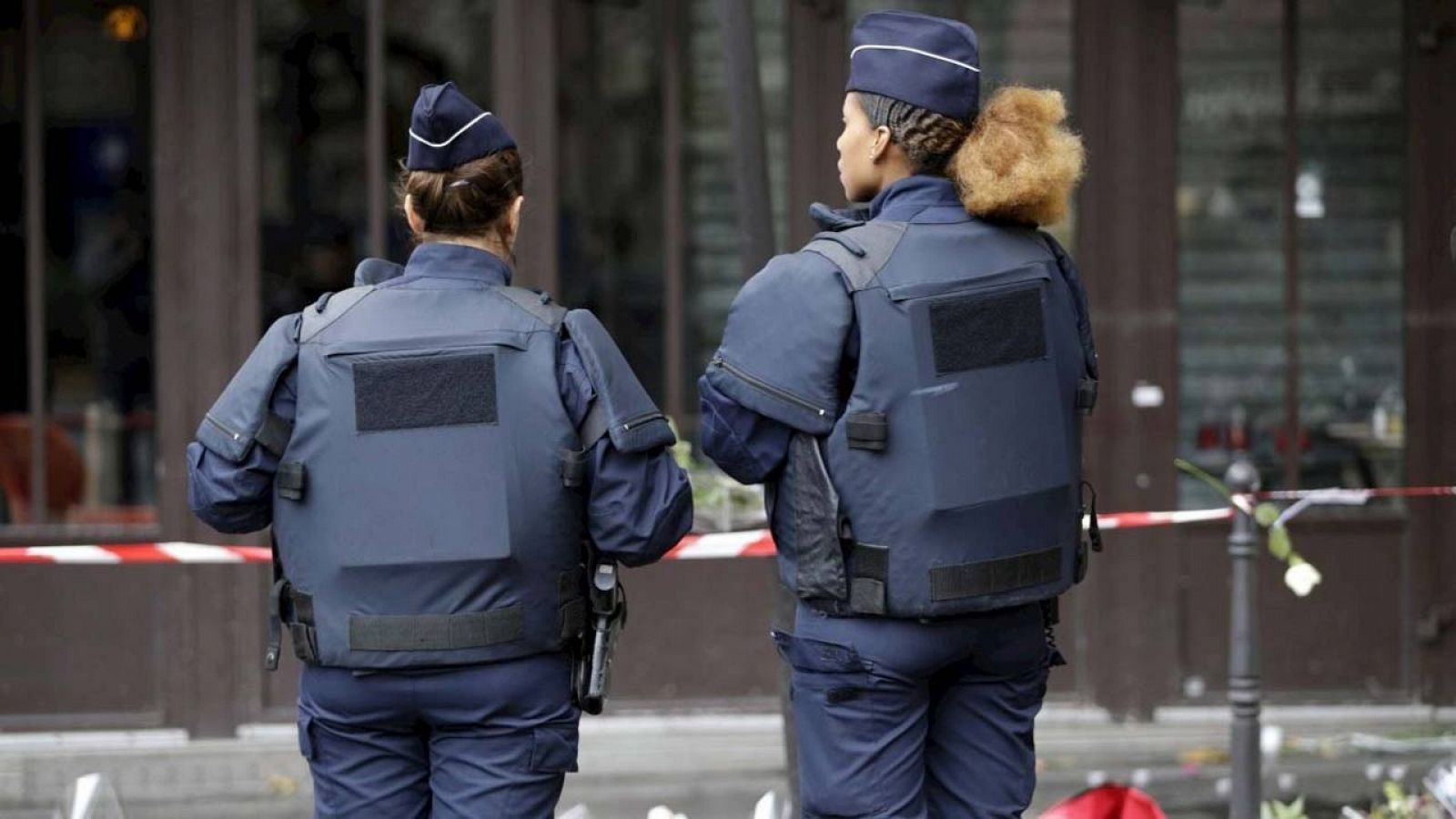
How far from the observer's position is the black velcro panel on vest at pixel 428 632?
12.1 ft

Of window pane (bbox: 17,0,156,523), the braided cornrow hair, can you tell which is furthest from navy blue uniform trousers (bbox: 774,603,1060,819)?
window pane (bbox: 17,0,156,523)

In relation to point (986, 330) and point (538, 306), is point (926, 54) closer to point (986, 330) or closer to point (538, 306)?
point (986, 330)

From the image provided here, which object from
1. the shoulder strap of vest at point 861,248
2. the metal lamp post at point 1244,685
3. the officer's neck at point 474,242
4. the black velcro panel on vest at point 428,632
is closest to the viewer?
the black velcro panel on vest at point 428,632

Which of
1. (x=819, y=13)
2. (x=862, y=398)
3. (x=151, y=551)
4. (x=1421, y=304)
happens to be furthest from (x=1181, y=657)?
(x=862, y=398)

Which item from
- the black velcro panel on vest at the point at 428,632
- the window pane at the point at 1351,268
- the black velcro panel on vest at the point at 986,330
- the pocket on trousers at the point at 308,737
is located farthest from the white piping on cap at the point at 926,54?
the window pane at the point at 1351,268

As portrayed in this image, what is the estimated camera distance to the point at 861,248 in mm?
3811

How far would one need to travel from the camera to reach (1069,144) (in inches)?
156

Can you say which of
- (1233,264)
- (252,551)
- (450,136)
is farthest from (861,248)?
(1233,264)

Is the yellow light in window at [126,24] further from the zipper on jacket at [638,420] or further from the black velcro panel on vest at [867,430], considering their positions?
the black velcro panel on vest at [867,430]

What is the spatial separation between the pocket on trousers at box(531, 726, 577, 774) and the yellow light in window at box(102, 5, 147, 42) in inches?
179

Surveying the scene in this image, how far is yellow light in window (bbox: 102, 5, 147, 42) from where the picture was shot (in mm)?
7488

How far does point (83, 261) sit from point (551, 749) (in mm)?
4425

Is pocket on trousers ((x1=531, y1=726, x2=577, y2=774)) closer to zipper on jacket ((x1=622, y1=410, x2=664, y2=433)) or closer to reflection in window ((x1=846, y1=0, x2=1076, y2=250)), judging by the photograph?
zipper on jacket ((x1=622, y1=410, x2=664, y2=433))

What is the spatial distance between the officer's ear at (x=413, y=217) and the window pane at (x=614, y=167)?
11.9ft
